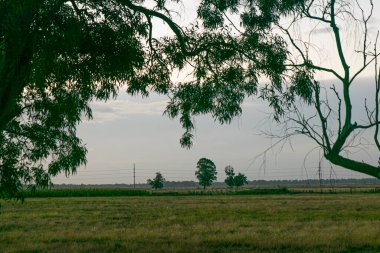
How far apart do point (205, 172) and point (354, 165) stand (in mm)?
164041

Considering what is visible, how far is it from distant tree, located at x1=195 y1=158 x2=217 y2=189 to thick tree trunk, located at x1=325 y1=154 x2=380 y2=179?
162132 millimetres

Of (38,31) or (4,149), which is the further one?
(4,149)

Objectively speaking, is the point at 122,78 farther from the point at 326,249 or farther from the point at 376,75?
the point at 326,249

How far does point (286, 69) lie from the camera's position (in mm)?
12867

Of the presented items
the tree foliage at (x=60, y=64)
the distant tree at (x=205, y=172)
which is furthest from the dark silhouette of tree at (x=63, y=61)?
the distant tree at (x=205, y=172)

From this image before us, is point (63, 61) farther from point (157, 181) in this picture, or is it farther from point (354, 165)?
point (157, 181)

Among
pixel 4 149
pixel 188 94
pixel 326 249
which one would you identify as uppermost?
pixel 188 94

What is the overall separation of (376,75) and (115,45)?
22.5 feet

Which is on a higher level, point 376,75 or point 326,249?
point 376,75

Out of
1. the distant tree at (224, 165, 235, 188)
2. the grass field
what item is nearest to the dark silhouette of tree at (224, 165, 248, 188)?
the distant tree at (224, 165, 235, 188)

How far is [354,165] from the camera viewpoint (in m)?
7.62

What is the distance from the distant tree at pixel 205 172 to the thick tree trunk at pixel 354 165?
532 ft

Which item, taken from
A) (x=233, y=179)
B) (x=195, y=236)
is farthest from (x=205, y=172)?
(x=195, y=236)

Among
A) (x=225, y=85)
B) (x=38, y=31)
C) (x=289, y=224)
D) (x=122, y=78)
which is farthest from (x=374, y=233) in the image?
(x=38, y=31)
